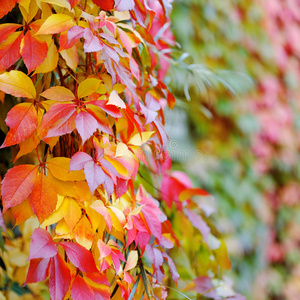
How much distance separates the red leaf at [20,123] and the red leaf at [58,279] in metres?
0.15

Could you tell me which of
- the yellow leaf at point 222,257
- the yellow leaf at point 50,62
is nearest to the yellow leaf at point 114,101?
the yellow leaf at point 50,62

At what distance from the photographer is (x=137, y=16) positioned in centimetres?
54

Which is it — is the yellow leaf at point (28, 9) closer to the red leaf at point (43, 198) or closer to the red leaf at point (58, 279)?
the red leaf at point (43, 198)

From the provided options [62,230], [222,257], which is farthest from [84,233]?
[222,257]

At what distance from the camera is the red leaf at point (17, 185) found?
43cm

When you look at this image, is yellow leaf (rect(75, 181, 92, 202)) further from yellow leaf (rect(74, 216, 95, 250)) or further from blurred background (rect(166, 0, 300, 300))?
blurred background (rect(166, 0, 300, 300))

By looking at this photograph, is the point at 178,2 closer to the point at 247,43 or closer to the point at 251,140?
the point at 247,43

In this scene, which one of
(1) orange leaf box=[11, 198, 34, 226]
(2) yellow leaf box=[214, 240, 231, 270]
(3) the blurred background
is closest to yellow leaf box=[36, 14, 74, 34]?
(1) orange leaf box=[11, 198, 34, 226]

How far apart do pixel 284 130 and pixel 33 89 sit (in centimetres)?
229

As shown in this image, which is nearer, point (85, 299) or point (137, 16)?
point (85, 299)

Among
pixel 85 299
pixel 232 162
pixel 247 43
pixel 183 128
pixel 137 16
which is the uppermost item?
pixel 137 16

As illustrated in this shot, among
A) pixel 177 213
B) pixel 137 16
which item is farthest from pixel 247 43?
pixel 137 16

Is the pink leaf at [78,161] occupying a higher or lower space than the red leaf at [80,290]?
higher

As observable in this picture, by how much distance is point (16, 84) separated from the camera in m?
0.45
